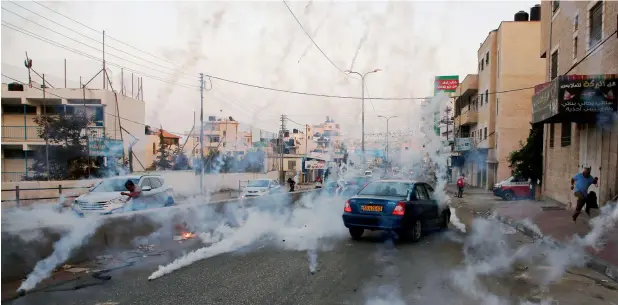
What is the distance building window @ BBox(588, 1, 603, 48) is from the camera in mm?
15070

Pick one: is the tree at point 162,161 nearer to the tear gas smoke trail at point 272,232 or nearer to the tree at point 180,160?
the tree at point 180,160

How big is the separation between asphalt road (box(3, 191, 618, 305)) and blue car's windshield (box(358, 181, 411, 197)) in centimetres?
190

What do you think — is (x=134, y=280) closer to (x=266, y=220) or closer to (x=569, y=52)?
(x=266, y=220)

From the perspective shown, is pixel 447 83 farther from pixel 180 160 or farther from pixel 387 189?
pixel 387 189

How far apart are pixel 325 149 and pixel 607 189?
54.1 meters

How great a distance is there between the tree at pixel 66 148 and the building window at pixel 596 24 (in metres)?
25.5

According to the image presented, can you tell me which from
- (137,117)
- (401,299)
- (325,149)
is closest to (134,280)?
(401,299)

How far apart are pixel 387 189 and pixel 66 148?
75.4ft

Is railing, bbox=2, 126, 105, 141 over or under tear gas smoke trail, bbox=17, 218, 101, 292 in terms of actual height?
over

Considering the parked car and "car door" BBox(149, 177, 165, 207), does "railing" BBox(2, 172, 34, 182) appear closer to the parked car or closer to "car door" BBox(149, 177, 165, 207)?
"car door" BBox(149, 177, 165, 207)

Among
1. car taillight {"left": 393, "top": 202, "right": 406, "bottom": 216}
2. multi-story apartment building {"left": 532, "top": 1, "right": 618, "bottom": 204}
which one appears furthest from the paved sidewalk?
car taillight {"left": 393, "top": 202, "right": 406, "bottom": 216}

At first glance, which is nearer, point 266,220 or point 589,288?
point 589,288

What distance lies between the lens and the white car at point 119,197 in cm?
1274

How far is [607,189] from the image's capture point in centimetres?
1457
